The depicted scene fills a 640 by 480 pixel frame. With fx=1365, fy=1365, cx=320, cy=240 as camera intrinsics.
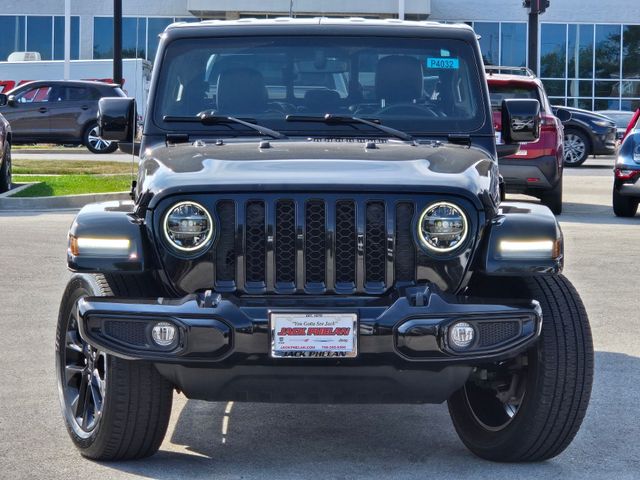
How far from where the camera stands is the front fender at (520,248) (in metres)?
5.10

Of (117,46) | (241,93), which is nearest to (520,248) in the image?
(241,93)

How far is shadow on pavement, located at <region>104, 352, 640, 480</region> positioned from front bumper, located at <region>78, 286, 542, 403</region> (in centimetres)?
42

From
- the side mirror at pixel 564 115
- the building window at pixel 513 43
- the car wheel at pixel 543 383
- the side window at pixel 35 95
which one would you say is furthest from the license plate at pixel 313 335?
the building window at pixel 513 43

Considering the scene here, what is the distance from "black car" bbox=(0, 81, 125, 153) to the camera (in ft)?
103

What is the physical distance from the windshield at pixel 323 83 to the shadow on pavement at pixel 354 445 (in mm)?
1314

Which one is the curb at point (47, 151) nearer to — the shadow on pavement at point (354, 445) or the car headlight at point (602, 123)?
the car headlight at point (602, 123)

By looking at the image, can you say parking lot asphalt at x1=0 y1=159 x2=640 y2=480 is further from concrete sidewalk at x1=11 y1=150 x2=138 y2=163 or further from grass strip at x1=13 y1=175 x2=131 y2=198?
concrete sidewalk at x1=11 y1=150 x2=138 y2=163

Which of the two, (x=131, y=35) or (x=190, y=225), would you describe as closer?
(x=190, y=225)

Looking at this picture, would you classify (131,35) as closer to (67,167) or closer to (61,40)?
(61,40)

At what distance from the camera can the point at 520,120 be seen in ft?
22.4

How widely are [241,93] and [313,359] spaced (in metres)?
1.89

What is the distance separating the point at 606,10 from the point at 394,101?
45.2m

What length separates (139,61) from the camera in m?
38.0

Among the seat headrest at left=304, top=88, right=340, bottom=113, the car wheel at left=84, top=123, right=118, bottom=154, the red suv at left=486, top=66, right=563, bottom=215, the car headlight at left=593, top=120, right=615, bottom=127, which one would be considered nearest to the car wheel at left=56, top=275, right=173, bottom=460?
the seat headrest at left=304, top=88, right=340, bottom=113
